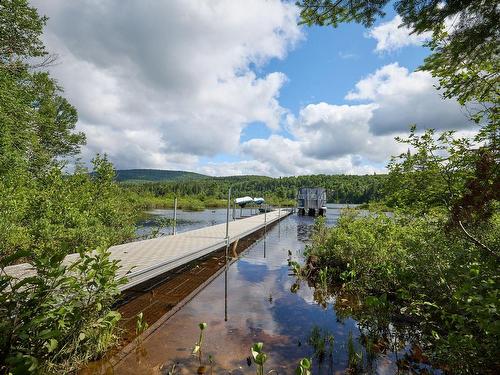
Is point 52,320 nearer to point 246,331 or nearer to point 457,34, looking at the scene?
point 246,331

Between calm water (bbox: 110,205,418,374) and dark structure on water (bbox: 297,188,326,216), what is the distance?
37.9 m

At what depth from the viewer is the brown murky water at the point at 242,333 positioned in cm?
438

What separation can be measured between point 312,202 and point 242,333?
42.4m

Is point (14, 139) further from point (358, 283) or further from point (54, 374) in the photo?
point (358, 283)

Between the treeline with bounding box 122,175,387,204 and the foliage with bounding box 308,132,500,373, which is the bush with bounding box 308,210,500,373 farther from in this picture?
the treeline with bounding box 122,175,387,204

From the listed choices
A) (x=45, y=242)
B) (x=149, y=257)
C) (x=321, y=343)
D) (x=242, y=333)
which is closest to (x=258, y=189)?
(x=45, y=242)

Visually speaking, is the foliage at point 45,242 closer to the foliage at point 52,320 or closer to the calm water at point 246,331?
the foliage at point 52,320

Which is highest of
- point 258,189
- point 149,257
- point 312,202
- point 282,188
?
point 258,189

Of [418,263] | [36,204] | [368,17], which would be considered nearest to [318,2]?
[368,17]

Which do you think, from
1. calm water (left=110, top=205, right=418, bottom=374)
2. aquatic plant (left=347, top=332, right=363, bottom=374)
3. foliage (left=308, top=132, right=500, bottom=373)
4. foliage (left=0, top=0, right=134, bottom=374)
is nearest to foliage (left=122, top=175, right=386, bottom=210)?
foliage (left=0, top=0, right=134, bottom=374)

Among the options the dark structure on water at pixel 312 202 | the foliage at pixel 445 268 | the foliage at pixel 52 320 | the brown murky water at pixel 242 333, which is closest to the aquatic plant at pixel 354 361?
the brown murky water at pixel 242 333

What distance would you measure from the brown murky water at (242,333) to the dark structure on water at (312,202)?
37813 mm

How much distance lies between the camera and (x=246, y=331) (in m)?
5.64

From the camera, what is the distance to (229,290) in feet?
27.2
